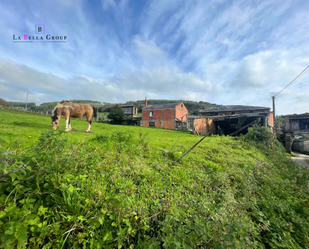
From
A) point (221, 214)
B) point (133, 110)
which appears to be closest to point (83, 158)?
point (221, 214)

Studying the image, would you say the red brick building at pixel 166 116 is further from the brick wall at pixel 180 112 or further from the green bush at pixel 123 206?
the green bush at pixel 123 206

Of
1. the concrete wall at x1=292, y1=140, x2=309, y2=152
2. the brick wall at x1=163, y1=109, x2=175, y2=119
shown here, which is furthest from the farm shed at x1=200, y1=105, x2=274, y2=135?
the brick wall at x1=163, y1=109, x2=175, y2=119

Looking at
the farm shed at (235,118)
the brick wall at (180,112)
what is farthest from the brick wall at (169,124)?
the farm shed at (235,118)

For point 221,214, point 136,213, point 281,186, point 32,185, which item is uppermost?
point 32,185

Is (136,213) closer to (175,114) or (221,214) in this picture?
(221,214)

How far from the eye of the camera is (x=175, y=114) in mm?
30234

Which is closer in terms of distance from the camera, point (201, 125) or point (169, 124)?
point (201, 125)

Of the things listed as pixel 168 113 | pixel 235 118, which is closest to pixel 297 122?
pixel 235 118

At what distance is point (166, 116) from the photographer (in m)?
31.1

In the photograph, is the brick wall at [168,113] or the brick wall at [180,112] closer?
the brick wall at [168,113]

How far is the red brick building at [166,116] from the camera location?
3028 centimetres

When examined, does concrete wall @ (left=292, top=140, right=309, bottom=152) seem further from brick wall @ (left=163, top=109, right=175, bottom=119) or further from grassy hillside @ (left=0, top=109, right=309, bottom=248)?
grassy hillside @ (left=0, top=109, right=309, bottom=248)

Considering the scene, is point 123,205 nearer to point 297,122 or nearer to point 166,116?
point 166,116

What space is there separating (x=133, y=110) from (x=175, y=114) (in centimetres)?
1988
